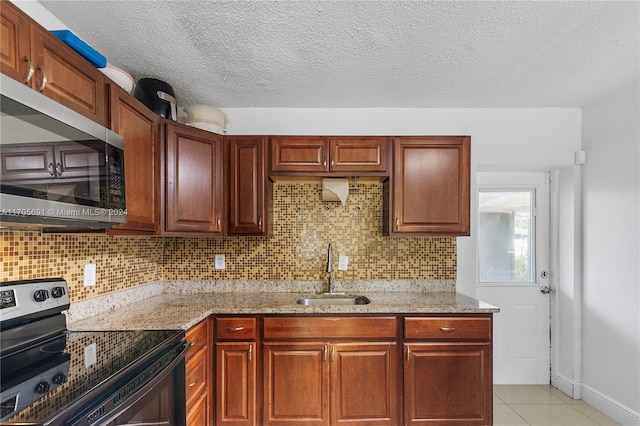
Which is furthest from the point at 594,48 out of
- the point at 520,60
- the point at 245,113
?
the point at 245,113

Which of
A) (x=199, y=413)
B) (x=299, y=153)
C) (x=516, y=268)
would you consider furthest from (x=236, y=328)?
(x=516, y=268)

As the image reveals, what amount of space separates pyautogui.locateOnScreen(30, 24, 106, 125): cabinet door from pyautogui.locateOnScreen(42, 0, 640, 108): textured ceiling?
40cm

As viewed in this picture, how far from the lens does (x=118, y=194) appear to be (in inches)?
57.1

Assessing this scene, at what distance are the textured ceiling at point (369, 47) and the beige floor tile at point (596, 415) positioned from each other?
2432mm

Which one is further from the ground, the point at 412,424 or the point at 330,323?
the point at 330,323

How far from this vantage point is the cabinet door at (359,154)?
2.41 metres

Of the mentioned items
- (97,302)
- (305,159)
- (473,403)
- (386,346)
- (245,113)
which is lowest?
(473,403)

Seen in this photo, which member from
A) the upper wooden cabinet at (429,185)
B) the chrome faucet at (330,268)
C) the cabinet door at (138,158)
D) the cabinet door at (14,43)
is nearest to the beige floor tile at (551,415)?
the upper wooden cabinet at (429,185)

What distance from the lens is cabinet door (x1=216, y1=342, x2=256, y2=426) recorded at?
6.81 ft

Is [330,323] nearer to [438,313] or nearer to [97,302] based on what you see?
[438,313]

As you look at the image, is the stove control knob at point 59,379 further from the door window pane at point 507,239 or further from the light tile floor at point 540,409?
the door window pane at point 507,239

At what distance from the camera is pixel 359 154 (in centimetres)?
241

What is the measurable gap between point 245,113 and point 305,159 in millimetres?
766

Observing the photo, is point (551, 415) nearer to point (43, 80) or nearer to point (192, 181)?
point (192, 181)
